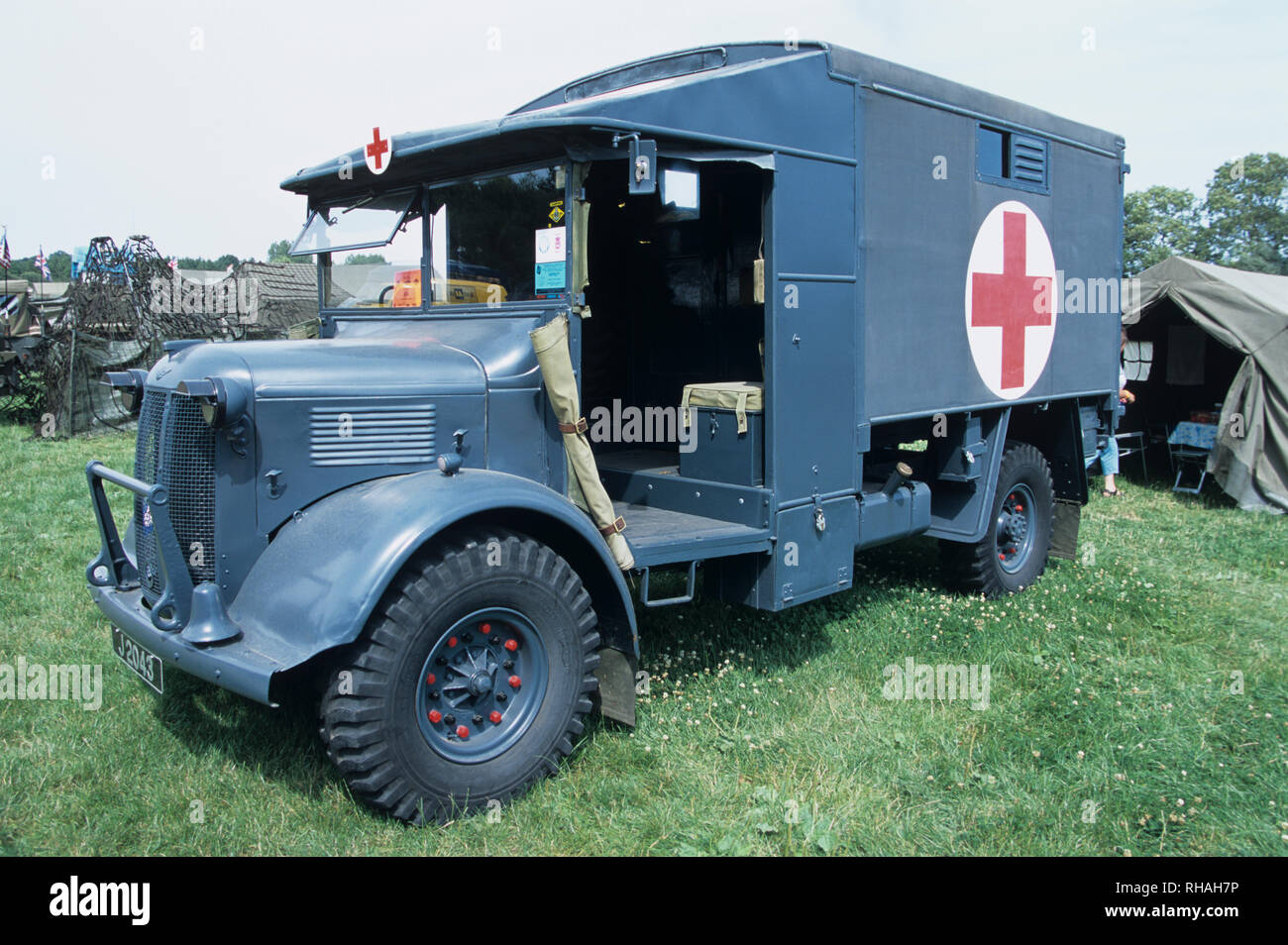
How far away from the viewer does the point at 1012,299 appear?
246 inches

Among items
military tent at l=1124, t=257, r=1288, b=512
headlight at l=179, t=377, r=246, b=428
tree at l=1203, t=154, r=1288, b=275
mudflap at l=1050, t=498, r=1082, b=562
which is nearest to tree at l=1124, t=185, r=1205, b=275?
tree at l=1203, t=154, r=1288, b=275

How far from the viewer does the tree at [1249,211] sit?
40625mm

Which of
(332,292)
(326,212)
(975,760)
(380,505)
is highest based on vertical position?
(326,212)

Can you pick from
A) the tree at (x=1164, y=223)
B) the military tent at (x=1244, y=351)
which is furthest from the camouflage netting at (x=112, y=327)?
the tree at (x=1164, y=223)

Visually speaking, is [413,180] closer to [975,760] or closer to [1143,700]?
[975,760]

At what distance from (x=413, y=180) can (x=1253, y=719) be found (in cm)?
461

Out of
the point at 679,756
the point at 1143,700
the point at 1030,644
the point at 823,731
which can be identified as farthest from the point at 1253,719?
the point at 679,756

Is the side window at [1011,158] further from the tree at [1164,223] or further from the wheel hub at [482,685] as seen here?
the tree at [1164,223]

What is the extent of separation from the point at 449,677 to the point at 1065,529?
540cm

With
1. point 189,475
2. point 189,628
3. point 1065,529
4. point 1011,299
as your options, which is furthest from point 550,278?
point 1065,529

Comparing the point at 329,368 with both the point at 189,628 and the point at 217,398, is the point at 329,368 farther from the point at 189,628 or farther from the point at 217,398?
the point at 189,628

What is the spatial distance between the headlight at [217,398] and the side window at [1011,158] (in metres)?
4.40

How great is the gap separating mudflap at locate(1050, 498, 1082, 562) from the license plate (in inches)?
241

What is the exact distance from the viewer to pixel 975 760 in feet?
13.8
